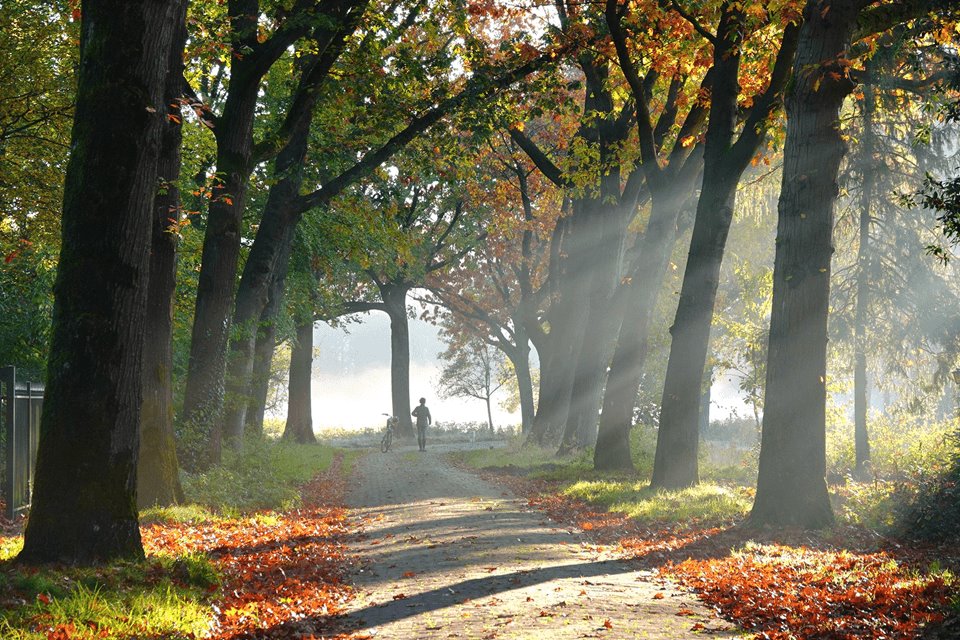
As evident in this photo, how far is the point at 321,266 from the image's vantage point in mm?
27391

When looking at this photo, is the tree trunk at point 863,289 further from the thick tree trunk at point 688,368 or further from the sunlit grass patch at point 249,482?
the sunlit grass patch at point 249,482

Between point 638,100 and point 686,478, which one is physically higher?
point 638,100

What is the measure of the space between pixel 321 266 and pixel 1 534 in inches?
710

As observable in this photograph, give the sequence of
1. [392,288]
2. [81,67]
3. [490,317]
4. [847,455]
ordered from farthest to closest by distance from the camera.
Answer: [490,317]
[392,288]
[847,455]
[81,67]

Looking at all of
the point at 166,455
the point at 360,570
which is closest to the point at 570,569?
the point at 360,570

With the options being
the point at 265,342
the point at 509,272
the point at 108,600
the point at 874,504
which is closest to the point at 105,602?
the point at 108,600

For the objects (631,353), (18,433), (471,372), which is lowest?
(18,433)

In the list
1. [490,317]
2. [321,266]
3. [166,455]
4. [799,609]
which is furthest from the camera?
[490,317]

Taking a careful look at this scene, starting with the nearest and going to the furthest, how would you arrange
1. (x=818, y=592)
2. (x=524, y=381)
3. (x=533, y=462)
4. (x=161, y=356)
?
1. (x=818, y=592)
2. (x=161, y=356)
3. (x=533, y=462)
4. (x=524, y=381)

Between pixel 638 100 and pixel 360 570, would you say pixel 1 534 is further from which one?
pixel 638 100

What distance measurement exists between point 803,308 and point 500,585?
6.05 metres

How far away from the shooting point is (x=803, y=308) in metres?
11.3

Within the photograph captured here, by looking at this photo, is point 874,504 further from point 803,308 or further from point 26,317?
point 26,317

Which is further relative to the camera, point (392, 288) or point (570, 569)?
point (392, 288)
